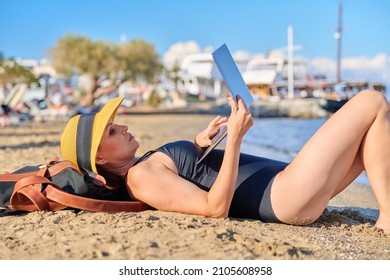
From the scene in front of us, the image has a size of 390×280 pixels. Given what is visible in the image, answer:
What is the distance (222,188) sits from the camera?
2.76 meters

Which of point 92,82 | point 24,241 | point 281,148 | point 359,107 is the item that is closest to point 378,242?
point 359,107

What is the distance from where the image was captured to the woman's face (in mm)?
3012

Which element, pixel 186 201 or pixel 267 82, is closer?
pixel 186 201

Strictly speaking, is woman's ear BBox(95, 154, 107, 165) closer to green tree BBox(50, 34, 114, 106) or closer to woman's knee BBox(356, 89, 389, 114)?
woman's knee BBox(356, 89, 389, 114)

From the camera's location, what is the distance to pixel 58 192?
312cm

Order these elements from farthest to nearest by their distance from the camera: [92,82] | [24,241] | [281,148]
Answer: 1. [92,82]
2. [281,148]
3. [24,241]

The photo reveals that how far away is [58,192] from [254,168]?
1133 millimetres

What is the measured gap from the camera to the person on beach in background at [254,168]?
Answer: 2.92 metres

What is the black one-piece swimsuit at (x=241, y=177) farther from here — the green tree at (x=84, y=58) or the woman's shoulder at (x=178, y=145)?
the green tree at (x=84, y=58)

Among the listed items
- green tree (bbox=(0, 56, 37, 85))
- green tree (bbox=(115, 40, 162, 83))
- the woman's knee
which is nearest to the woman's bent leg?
the woman's knee

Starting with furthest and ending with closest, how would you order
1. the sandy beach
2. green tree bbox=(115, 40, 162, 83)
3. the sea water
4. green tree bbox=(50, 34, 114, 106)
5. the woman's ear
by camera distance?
1. green tree bbox=(115, 40, 162, 83)
2. green tree bbox=(50, 34, 114, 106)
3. the sea water
4. the woman's ear
5. the sandy beach

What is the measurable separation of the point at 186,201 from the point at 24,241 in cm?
85

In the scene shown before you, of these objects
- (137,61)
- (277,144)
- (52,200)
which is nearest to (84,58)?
(137,61)
